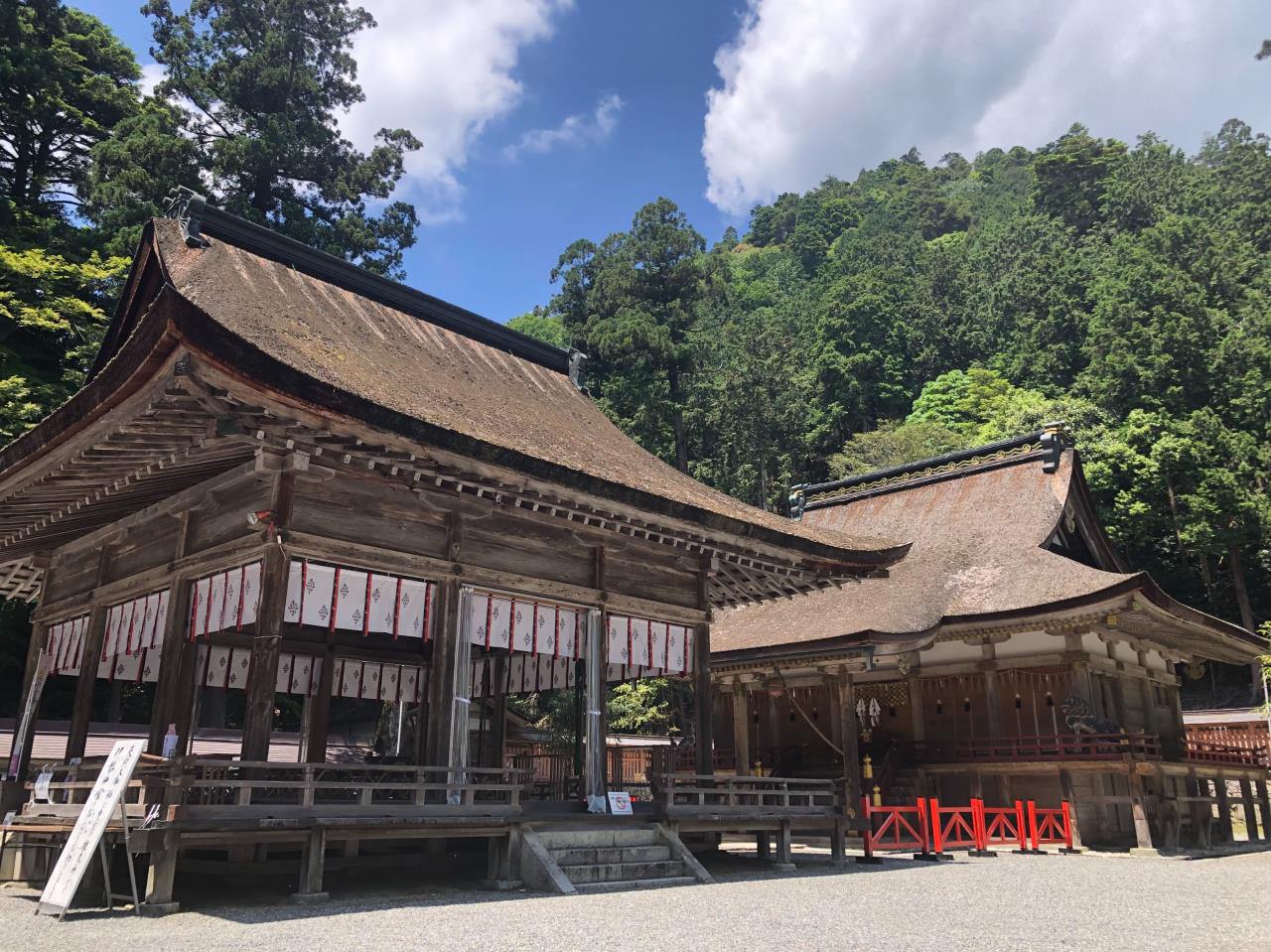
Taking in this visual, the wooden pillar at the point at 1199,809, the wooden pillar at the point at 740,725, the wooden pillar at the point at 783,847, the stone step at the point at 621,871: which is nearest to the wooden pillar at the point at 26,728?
the stone step at the point at 621,871

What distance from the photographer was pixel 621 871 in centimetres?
1052

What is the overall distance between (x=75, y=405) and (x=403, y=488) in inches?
130

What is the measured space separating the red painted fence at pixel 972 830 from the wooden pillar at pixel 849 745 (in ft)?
1.69

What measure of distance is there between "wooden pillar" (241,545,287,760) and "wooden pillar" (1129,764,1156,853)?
15.1 meters

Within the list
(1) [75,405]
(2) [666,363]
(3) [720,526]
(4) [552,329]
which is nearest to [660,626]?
(3) [720,526]

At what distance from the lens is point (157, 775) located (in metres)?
8.20

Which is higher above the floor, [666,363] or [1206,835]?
[666,363]

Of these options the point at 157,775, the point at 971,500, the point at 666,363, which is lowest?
the point at 157,775

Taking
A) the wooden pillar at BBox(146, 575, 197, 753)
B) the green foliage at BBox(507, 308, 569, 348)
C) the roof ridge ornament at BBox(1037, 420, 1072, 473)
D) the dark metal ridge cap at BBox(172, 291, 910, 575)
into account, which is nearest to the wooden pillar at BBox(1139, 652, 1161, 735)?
the roof ridge ornament at BBox(1037, 420, 1072, 473)

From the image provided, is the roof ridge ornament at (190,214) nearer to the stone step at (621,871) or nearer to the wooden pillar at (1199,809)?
the stone step at (621,871)

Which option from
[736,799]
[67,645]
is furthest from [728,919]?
[67,645]

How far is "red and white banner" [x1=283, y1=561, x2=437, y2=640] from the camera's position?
31.2 feet

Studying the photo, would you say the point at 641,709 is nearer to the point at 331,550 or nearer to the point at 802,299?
the point at 331,550

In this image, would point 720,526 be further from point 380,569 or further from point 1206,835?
point 1206,835
